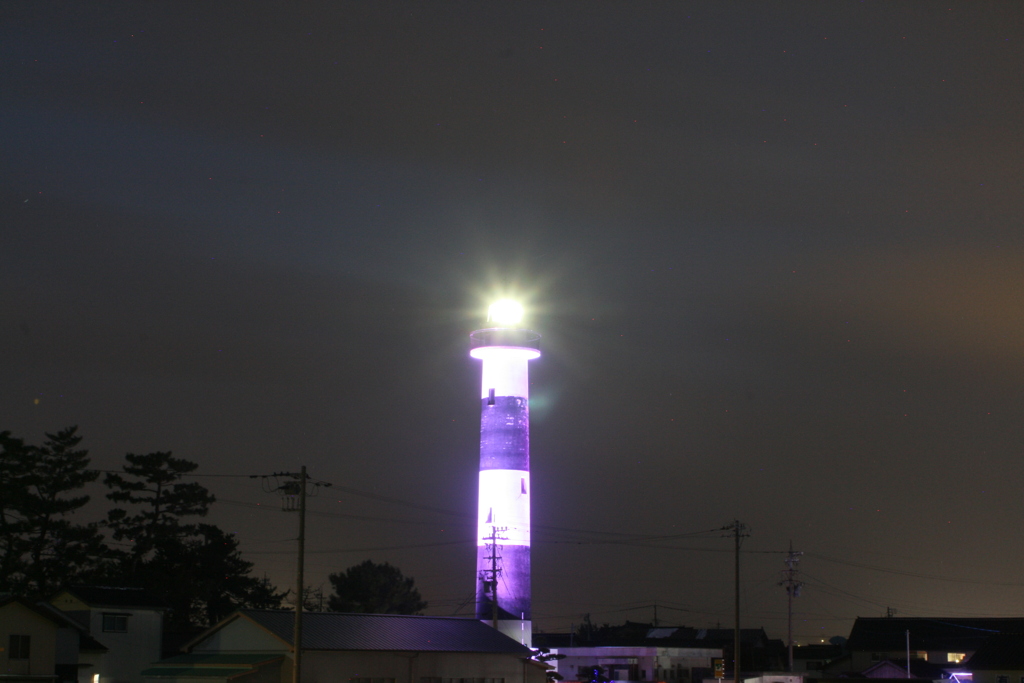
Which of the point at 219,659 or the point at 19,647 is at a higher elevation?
the point at 19,647

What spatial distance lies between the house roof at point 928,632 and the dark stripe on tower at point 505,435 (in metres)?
44.4

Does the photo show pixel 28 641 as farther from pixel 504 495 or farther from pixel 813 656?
pixel 813 656

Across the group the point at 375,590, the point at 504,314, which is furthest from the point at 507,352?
the point at 375,590

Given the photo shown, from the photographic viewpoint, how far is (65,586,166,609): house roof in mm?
58469

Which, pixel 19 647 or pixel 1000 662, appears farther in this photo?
pixel 1000 662

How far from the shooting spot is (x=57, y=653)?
Result: 171ft

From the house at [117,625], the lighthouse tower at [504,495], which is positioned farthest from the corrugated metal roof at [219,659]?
the lighthouse tower at [504,495]

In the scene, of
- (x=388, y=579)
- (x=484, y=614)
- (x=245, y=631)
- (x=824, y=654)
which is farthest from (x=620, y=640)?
(x=245, y=631)

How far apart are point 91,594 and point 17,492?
12.3m

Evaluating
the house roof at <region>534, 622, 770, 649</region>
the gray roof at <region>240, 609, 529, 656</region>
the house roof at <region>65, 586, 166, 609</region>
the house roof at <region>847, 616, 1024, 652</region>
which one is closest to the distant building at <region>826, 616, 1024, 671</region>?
the house roof at <region>847, 616, 1024, 652</region>

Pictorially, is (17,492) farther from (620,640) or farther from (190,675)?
(620,640)

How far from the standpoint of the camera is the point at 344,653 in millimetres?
48844

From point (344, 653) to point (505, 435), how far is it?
74.8 ft

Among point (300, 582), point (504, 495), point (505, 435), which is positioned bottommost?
point (300, 582)
